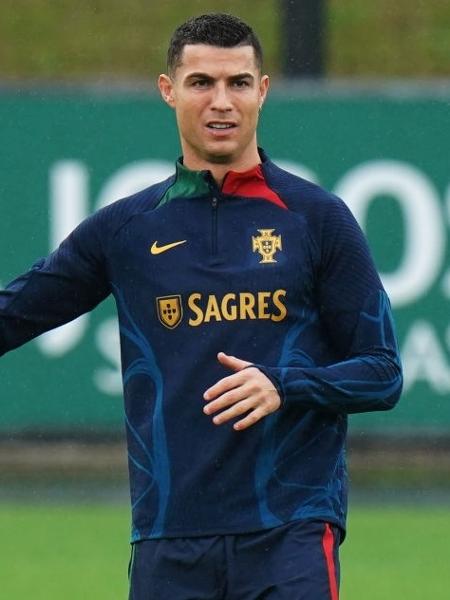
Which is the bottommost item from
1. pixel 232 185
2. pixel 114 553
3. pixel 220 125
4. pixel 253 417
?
pixel 114 553

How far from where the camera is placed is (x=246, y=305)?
514 cm

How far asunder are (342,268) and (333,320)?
16 cm

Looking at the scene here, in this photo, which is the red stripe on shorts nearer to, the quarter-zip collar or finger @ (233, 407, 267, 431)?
finger @ (233, 407, 267, 431)

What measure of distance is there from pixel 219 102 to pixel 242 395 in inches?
33.7

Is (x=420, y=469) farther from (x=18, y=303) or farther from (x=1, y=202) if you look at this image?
(x=18, y=303)

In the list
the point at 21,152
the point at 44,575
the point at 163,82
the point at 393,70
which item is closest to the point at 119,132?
the point at 21,152

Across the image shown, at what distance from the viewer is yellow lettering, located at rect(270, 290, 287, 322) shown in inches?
A: 203

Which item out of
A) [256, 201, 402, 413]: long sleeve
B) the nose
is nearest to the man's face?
the nose

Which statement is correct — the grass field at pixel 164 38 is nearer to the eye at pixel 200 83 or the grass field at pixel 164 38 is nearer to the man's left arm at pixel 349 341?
the eye at pixel 200 83

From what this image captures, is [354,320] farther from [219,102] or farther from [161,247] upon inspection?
[219,102]

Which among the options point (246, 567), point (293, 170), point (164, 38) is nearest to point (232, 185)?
point (246, 567)

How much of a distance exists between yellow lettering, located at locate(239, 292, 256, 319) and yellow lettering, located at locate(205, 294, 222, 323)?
0.21 feet

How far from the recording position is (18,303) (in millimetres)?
5488

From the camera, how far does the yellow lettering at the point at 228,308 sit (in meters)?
5.13
